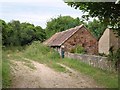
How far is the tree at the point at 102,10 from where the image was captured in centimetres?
1475

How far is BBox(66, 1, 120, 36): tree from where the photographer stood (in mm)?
14749

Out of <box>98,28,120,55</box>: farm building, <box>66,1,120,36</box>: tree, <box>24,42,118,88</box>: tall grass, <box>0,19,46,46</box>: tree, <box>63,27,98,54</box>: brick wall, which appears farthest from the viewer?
<box>0,19,46,46</box>: tree

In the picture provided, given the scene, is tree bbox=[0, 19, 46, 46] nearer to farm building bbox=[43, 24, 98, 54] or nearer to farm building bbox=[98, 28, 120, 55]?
farm building bbox=[43, 24, 98, 54]

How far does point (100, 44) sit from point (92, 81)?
31.4 m

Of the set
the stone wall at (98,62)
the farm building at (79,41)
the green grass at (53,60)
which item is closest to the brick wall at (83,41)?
the farm building at (79,41)

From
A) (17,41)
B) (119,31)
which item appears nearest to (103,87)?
(119,31)

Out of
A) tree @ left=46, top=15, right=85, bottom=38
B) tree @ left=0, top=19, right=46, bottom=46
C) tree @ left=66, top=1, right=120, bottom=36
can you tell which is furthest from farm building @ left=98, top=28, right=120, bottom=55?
tree @ left=46, top=15, right=85, bottom=38

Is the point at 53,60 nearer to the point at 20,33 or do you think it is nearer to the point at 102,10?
the point at 102,10

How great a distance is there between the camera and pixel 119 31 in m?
18.4

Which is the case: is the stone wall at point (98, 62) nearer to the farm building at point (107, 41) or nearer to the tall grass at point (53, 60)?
the tall grass at point (53, 60)

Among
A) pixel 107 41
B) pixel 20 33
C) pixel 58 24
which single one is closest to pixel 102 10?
pixel 107 41

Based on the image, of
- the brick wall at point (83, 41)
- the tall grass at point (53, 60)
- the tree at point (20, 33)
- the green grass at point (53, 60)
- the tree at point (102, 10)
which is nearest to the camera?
the tree at point (102, 10)

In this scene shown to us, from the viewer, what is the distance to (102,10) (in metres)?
15.3

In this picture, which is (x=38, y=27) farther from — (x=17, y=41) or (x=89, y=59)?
(x=89, y=59)
